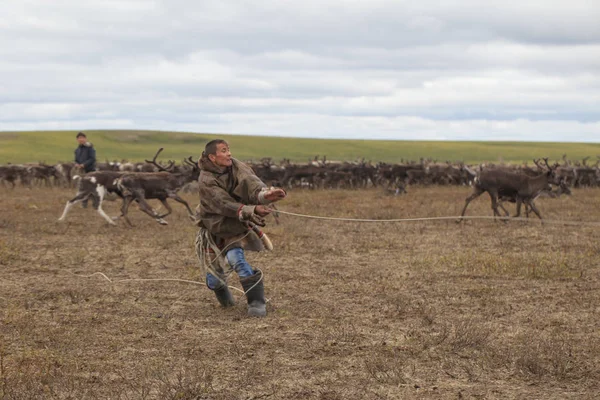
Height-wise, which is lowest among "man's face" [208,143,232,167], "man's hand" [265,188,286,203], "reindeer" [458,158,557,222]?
"reindeer" [458,158,557,222]

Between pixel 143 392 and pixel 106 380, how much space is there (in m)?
0.59

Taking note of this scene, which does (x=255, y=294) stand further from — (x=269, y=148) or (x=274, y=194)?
(x=269, y=148)

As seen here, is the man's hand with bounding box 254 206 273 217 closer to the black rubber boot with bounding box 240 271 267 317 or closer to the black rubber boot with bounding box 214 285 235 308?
the black rubber boot with bounding box 240 271 267 317

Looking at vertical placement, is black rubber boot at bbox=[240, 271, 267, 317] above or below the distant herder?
below

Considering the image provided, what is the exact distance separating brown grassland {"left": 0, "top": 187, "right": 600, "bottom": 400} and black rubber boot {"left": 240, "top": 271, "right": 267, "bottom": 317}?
0.13 m

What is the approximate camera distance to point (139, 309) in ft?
26.5

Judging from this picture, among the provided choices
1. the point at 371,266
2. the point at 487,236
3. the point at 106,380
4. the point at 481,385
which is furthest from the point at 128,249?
the point at 481,385

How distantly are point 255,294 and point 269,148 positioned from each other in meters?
96.9

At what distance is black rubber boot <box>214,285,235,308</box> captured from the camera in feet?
26.4

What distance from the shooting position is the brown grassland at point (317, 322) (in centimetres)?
547

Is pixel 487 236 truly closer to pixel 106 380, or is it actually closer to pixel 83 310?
pixel 83 310

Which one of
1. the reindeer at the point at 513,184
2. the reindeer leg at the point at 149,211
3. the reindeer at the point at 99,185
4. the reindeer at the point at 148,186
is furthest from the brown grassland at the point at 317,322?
the reindeer at the point at 513,184

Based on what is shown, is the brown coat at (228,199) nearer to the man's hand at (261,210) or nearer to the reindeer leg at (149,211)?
the man's hand at (261,210)

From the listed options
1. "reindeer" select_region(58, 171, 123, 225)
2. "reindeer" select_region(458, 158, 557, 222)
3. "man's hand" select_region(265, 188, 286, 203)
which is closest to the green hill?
"reindeer" select_region(58, 171, 123, 225)
